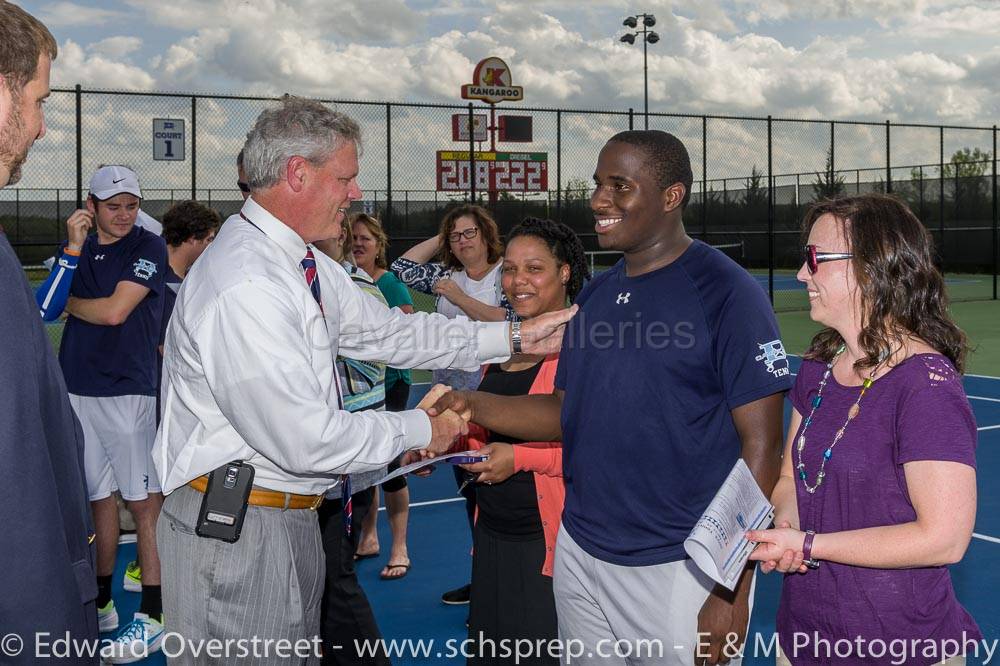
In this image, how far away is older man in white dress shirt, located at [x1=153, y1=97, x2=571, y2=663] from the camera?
285 cm

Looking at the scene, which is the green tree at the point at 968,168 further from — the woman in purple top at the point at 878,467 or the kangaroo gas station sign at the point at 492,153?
the woman in purple top at the point at 878,467

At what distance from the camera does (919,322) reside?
8.39 feet

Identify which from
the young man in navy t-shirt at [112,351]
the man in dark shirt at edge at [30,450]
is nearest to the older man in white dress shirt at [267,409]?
the man in dark shirt at edge at [30,450]

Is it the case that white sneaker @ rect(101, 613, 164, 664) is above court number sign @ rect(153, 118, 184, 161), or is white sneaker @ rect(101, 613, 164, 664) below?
below

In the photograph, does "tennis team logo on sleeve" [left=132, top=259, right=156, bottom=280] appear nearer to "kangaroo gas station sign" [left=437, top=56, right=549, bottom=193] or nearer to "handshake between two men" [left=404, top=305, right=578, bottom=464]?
"handshake between two men" [left=404, top=305, right=578, bottom=464]

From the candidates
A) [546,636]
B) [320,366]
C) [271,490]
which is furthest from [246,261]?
[546,636]

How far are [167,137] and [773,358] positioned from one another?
15095 mm

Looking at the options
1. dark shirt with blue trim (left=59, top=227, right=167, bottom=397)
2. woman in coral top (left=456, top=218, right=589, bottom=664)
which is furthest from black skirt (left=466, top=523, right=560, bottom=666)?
dark shirt with blue trim (left=59, top=227, right=167, bottom=397)

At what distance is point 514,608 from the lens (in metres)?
3.70

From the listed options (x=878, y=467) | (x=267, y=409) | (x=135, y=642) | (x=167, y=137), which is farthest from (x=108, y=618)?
(x=167, y=137)

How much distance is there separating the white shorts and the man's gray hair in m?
2.85

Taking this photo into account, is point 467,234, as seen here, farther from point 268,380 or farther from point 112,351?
point 268,380

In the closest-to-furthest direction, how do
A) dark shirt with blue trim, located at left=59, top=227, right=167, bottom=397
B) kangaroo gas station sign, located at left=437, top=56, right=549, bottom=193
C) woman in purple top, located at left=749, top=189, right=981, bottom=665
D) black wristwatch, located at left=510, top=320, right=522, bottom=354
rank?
woman in purple top, located at left=749, top=189, right=981, bottom=665
black wristwatch, located at left=510, top=320, right=522, bottom=354
dark shirt with blue trim, located at left=59, top=227, right=167, bottom=397
kangaroo gas station sign, located at left=437, top=56, right=549, bottom=193

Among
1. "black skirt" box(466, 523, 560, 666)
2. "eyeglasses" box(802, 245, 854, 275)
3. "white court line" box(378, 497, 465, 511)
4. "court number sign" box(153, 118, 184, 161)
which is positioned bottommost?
"white court line" box(378, 497, 465, 511)
